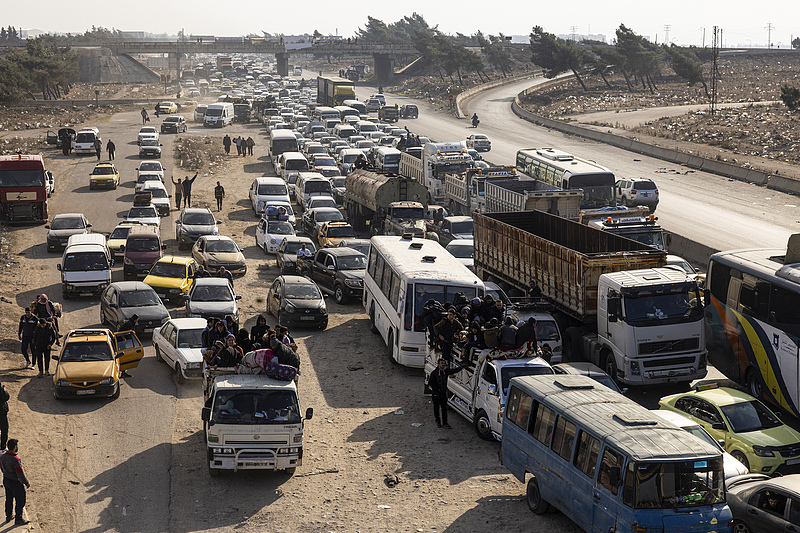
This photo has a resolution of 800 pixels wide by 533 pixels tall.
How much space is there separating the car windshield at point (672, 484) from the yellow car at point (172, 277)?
63.4ft

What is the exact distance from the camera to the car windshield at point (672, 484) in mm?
11570

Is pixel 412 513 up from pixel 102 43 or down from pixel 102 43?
down

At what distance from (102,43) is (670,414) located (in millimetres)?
188140

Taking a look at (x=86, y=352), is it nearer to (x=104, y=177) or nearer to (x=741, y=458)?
(x=741, y=458)

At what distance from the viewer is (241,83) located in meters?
184

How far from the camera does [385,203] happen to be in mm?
38469

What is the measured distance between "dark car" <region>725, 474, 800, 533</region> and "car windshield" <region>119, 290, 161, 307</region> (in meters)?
17.3

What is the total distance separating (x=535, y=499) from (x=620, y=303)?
7.15m

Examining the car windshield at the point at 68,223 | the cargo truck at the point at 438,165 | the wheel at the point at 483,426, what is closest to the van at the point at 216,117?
the cargo truck at the point at 438,165

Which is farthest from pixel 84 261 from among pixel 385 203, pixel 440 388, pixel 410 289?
pixel 440 388

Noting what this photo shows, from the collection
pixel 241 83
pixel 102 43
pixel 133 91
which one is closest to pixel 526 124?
pixel 133 91

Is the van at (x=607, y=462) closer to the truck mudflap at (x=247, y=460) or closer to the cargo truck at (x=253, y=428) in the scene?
the cargo truck at (x=253, y=428)

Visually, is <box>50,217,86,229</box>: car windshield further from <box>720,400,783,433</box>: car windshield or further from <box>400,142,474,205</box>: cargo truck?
<box>720,400,783,433</box>: car windshield

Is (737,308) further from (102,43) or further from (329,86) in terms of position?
(102,43)
